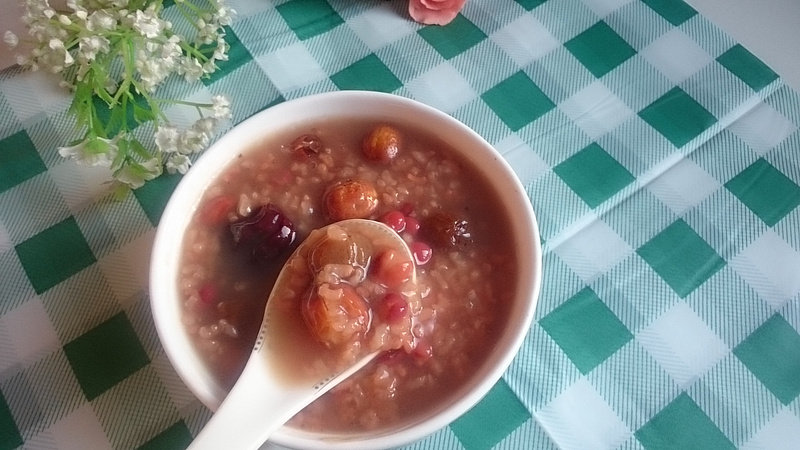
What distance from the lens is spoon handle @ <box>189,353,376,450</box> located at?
2.34 ft

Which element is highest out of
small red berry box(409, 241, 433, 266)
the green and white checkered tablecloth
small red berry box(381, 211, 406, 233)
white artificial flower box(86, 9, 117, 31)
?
white artificial flower box(86, 9, 117, 31)

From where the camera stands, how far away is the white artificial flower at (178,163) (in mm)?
1100

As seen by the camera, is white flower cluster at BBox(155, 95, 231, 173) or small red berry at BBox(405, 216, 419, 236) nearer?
small red berry at BBox(405, 216, 419, 236)

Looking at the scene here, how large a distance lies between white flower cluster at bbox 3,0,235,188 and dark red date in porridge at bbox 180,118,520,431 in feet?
0.64

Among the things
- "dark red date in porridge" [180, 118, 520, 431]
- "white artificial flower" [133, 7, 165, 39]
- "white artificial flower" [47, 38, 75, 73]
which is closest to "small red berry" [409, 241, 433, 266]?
"dark red date in porridge" [180, 118, 520, 431]

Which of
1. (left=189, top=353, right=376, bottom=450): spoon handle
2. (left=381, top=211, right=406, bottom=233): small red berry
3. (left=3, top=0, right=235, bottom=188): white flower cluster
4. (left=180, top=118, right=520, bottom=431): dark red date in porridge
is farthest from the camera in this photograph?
(left=3, top=0, right=235, bottom=188): white flower cluster

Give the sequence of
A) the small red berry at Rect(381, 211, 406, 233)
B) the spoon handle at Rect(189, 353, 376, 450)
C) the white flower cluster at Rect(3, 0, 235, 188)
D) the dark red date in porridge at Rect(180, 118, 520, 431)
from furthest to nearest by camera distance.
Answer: the white flower cluster at Rect(3, 0, 235, 188) < the small red berry at Rect(381, 211, 406, 233) < the dark red date in porridge at Rect(180, 118, 520, 431) < the spoon handle at Rect(189, 353, 376, 450)

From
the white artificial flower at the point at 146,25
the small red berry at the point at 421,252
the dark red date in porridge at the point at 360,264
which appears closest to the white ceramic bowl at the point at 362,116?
the dark red date in porridge at the point at 360,264

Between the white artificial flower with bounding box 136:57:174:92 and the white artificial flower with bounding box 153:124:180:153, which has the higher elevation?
the white artificial flower with bounding box 136:57:174:92

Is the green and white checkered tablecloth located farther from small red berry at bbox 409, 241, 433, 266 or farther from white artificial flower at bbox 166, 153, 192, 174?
small red berry at bbox 409, 241, 433, 266

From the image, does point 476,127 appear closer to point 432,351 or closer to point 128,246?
point 432,351

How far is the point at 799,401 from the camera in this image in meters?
0.99

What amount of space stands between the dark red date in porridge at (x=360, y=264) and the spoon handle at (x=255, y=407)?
1.3 inches

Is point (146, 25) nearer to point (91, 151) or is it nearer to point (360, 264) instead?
point (91, 151)
